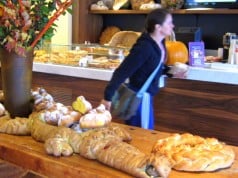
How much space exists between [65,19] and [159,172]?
11.9 feet

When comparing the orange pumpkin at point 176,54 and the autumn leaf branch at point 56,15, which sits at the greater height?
the autumn leaf branch at point 56,15

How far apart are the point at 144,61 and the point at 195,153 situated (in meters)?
1.12

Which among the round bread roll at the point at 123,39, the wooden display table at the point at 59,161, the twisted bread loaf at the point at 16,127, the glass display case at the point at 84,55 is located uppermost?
the round bread roll at the point at 123,39

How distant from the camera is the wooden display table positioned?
3.78 ft

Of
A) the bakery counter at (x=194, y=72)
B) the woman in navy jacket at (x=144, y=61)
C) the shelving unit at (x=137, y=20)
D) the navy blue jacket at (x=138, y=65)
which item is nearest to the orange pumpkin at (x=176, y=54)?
the bakery counter at (x=194, y=72)

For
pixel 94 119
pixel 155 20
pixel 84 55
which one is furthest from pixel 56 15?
pixel 84 55

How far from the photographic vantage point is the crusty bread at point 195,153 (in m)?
1.16

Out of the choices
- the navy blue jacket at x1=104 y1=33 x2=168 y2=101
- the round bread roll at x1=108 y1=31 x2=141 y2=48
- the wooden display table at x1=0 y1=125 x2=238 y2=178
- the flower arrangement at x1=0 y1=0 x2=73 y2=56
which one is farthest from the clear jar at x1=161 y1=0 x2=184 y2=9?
the wooden display table at x1=0 y1=125 x2=238 y2=178

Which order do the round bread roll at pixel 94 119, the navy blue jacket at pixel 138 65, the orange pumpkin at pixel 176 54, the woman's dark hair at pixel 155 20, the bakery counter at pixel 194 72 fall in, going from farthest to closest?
the orange pumpkin at pixel 176 54 → the bakery counter at pixel 194 72 → the woman's dark hair at pixel 155 20 → the navy blue jacket at pixel 138 65 → the round bread roll at pixel 94 119

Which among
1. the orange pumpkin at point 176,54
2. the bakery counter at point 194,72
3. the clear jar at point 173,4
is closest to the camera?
the bakery counter at point 194,72

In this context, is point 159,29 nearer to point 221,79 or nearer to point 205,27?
point 221,79

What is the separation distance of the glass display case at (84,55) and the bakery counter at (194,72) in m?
0.07

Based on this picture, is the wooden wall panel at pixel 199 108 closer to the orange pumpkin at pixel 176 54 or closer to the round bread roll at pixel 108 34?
the orange pumpkin at pixel 176 54

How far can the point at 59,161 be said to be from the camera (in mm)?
1228
